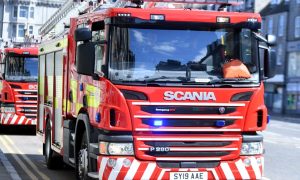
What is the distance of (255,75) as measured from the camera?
834cm

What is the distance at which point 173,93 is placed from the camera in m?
7.89

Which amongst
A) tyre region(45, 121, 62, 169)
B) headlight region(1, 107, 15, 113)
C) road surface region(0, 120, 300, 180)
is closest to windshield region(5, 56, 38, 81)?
headlight region(1, 107, 15, 113)

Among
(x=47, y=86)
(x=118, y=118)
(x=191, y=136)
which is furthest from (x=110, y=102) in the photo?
(x=47, y=86)

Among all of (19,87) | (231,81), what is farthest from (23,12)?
(231,81)

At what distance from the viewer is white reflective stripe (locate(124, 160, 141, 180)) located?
781 centimetres

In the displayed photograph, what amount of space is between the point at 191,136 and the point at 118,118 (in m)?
0.95

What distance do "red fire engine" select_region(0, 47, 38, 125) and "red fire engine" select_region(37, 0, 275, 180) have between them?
37.8ft

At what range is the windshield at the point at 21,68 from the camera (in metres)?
19.8

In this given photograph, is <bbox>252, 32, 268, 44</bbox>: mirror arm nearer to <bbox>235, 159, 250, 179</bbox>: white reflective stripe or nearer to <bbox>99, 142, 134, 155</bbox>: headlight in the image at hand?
<bbox>235, 159, 250, 179</bbox>: white reflective stripe

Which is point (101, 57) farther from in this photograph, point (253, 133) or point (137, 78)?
point (253, 133)

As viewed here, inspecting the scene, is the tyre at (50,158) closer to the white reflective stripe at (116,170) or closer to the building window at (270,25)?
the white reflective stripe at (116,170)

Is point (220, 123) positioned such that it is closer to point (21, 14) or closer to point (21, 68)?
point (21, 68)

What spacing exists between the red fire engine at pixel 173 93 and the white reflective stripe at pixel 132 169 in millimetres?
12

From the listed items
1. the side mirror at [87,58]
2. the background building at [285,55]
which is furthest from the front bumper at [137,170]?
the background building at [285,55]
